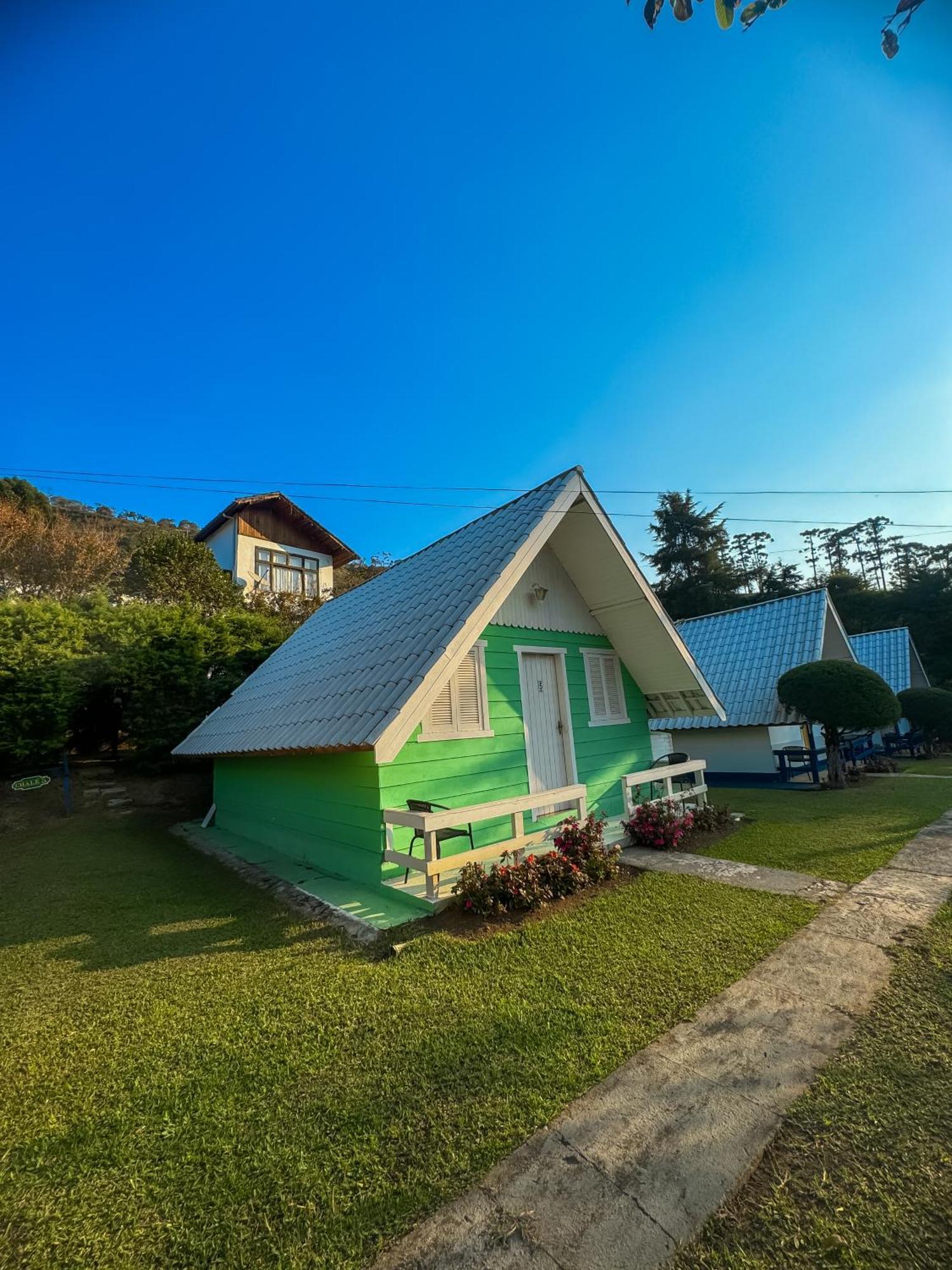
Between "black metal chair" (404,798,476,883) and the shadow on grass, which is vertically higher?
"black metal chair" (404,798,476,883)

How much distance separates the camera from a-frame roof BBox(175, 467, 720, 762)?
566cm

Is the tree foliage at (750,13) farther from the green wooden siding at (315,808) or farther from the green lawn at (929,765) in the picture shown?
the green lawn at (929,765)

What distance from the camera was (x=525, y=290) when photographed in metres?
9.89

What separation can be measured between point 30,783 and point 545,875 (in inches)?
406

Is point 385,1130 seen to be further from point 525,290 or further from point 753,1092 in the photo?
point 525,290

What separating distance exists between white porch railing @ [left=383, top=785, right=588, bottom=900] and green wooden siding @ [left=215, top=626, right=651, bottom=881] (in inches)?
14.2

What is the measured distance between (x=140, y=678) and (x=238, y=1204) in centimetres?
1133

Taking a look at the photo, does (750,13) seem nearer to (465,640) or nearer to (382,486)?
(465,640)

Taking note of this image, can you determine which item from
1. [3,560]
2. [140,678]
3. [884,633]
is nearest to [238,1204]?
[140,678]

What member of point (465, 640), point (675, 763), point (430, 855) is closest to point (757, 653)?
point (675, 763)

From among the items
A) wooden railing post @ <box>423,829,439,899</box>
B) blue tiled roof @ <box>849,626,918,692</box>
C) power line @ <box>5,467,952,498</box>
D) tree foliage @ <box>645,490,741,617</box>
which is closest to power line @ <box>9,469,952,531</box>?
power line @ <box>5,467,952,498</box>

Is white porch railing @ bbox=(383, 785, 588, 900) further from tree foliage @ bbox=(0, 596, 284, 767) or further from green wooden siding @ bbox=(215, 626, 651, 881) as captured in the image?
tree foliage @ bbox=(0, 596, 284, 767)

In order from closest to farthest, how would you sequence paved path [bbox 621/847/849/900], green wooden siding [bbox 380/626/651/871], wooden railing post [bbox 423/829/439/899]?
1. wooden railing post [bbox 423/829/439/899]
2. paved path [bbox 621/847/849/900]
3. green wooden siding [bbox 380/626/651/871]

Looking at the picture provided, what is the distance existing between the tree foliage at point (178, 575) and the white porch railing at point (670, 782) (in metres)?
17.1
